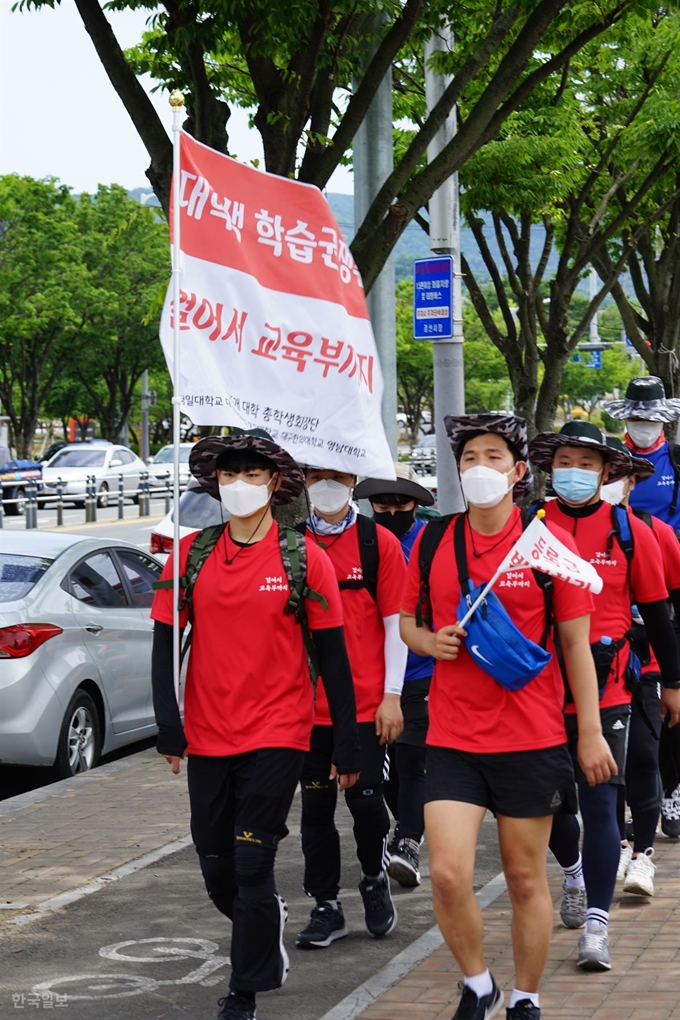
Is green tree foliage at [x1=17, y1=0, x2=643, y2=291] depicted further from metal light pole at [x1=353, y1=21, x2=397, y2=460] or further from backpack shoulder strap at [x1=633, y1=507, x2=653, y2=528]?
backpack shoulder strap at [x1=633, y1=507, x2=653, y2=528]

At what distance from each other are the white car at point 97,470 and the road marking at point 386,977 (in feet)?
108

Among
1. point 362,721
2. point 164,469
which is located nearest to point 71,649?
point 362,721

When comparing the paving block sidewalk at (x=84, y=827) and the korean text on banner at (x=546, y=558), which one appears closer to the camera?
the korean text on banner at (x=546, y=558)

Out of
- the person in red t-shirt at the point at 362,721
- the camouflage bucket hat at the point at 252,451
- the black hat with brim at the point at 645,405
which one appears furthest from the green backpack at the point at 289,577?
the black hat with brim at the point at 645,405

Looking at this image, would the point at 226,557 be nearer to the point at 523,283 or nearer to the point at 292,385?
the point at 292,385

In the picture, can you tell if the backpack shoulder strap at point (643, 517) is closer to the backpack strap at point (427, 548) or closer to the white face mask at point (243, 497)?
the backpack strap at point (427, 548)

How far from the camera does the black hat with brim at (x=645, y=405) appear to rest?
726 centimetres

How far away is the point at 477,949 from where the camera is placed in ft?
14.0

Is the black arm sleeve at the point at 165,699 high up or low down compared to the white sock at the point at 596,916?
up

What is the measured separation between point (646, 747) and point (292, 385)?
2049mm

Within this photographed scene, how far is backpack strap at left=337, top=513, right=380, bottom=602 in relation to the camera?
561 cm

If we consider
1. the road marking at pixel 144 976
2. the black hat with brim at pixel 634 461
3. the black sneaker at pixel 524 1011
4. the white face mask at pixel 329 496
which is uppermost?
the black hat with brim at pixel 634 461

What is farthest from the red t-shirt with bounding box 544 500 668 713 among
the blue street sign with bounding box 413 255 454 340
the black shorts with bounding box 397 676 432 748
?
the blue street sign with bounding box 413 255 454 340

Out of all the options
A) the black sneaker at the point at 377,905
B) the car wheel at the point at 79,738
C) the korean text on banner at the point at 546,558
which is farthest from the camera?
the car wheel at the point at 79,738
